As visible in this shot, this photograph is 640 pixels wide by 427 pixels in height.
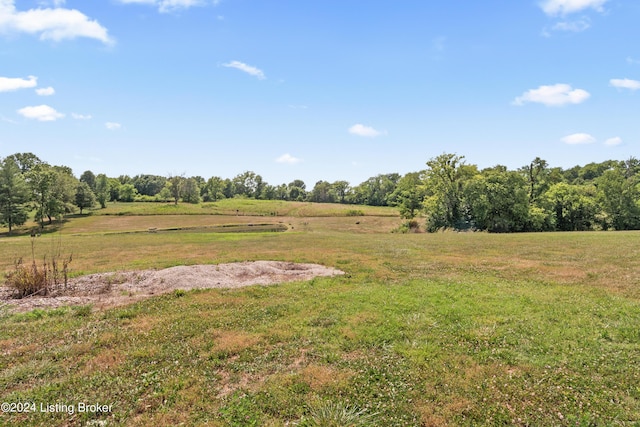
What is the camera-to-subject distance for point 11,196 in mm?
56625

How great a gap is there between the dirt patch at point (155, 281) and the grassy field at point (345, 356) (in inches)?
50.6

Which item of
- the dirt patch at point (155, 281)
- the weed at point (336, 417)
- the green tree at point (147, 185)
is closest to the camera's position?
the weed at point (336, 417)

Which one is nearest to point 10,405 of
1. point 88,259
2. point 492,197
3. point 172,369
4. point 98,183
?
point 172,369

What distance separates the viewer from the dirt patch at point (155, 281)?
12195mm

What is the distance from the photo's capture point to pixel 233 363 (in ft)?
24.5

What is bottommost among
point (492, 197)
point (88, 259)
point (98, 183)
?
point (88, 259)

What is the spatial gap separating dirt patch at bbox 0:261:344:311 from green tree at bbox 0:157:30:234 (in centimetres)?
5891

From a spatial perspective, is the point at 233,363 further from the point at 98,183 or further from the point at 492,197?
the point at 98,183

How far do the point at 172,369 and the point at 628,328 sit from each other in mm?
11842

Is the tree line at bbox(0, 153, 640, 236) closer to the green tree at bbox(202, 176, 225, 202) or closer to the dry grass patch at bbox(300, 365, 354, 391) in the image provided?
the dry grass patch at bbox(300, 365, 354, 391)

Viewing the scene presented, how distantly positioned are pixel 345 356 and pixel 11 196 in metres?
74.4

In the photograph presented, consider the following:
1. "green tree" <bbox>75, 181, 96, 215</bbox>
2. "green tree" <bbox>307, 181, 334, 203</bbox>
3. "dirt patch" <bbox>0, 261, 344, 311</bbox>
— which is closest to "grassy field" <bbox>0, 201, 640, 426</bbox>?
"dirt patch" <bbox>0, 261, 344, 311</bbox>

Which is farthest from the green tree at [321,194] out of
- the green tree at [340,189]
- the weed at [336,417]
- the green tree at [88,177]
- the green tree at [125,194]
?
the weed at [336,417]

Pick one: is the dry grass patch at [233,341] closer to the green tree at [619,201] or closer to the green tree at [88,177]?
the green tree at [619,201]
